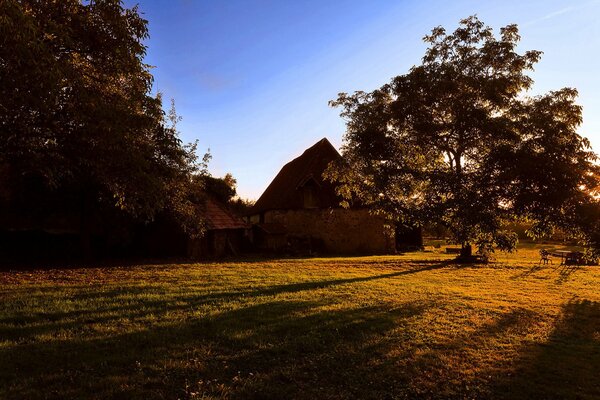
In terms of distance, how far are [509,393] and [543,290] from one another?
38.4 ft

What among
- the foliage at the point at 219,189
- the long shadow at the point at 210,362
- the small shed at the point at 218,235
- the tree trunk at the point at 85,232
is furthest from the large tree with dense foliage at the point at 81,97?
the foliage at the point at 219,189

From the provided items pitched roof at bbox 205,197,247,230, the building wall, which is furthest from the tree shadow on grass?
the building wall

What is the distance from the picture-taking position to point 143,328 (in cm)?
861

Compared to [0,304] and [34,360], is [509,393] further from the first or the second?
[0,304]

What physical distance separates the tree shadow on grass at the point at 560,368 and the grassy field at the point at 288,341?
1.4 inches

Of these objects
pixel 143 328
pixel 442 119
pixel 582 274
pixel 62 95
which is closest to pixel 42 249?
pixel 62 95

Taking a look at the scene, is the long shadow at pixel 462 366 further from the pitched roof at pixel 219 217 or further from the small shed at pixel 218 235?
the pitched roof at pixel 219 217

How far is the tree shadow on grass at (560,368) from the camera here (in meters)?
6.40

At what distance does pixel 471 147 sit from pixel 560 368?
39.8 feet

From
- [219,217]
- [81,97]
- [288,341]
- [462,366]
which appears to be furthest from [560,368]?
[219,217]

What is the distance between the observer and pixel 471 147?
58.2ft

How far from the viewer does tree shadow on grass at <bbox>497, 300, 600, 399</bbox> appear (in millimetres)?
6402

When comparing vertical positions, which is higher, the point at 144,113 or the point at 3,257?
the point at 144,113

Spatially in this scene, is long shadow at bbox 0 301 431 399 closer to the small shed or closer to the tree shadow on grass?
the tree shadow on grass
